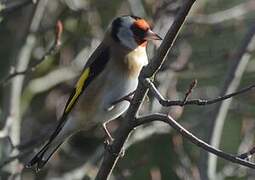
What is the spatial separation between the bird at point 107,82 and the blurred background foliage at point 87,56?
0.66m

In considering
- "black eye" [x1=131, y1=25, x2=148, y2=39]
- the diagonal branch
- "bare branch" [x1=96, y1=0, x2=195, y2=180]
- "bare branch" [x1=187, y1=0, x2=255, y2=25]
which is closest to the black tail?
"bare branch" [x1=96, y1=0, x2=195, y2=180]

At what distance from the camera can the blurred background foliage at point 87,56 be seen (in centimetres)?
552

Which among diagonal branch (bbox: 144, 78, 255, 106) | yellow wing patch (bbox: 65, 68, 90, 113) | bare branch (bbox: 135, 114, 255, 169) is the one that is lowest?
yellow wing patch (bbox: 65, 68, 90, 113)

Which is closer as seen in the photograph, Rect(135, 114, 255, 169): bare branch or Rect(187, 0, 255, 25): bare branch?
Rect(135, 114, 255, 169): bare branch

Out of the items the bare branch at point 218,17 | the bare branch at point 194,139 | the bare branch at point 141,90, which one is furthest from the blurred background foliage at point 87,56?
the bare branch at point 194,139

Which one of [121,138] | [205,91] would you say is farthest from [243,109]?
[121,138]

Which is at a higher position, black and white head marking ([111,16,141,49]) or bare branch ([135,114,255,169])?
bare branch ([135,114,255,169])

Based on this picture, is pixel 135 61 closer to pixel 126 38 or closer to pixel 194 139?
pixel 126 38

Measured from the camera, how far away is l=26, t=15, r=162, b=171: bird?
4402 mm

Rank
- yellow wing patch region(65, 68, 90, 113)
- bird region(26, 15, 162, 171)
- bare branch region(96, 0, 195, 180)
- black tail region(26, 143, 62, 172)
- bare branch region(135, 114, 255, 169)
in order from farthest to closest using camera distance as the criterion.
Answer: yellow wing patch region(65, 68, 90, 113) < bird region(26, 15, 162, 171) < black tail region(26, 143, 62, 172) < bare branch region(96, 0, 195, 180) < bare branch region(135, 114, 255, 169)

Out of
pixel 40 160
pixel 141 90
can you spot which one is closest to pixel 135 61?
pixel 40 160

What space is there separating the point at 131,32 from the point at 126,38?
0.18ft

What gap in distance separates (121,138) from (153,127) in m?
2.18

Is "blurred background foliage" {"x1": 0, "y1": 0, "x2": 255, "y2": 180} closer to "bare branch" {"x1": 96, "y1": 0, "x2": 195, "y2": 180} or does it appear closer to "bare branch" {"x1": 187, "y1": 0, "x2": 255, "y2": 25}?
"bare branch" {"x1": 187, "y1": 0, "x2": 255, "y2": 25}
